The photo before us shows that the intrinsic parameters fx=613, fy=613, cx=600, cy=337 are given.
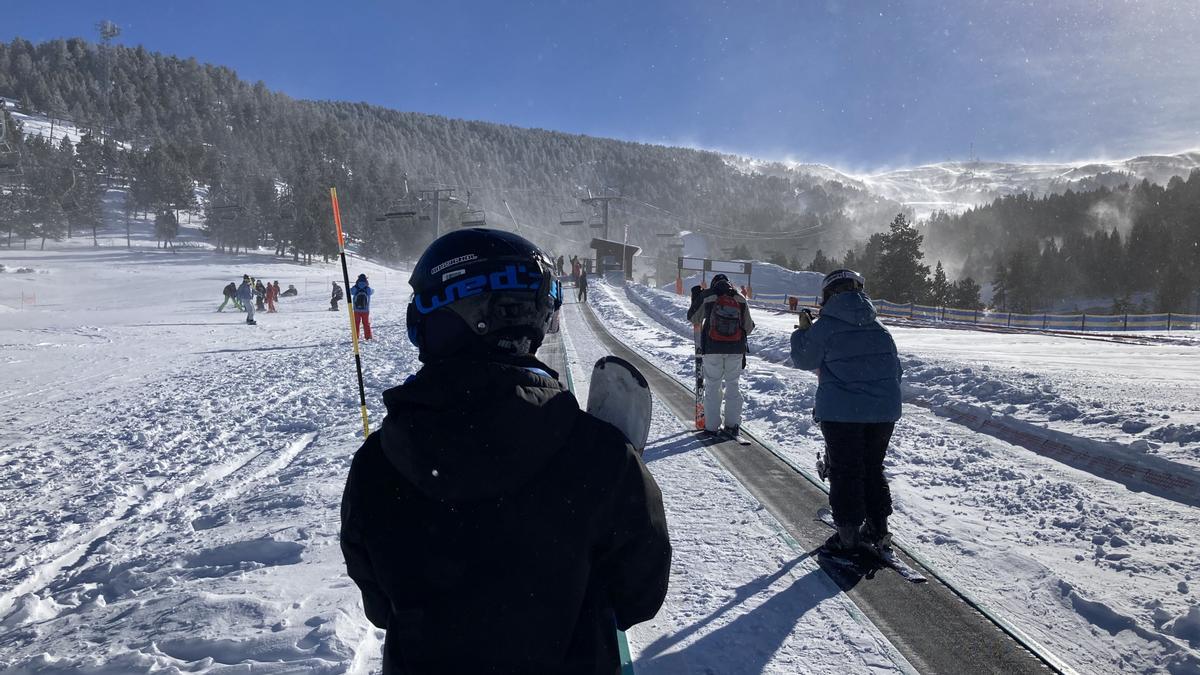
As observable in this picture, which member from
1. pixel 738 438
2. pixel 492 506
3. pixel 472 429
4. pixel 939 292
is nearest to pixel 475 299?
pixel 472 429

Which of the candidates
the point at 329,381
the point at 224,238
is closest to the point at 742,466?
the point at 329,381

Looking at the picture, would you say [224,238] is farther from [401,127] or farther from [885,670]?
[401,127]

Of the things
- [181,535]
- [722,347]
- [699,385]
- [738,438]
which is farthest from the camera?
[699,385]

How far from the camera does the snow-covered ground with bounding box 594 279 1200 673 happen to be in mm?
3652

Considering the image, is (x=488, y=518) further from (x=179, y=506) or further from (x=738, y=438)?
(x=738, y=438)

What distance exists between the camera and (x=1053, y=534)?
4.98m

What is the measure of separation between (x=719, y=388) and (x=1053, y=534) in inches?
151

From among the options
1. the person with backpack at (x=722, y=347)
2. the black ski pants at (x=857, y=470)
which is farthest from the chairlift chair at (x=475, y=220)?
the black ski pants at (x=857, y=470)

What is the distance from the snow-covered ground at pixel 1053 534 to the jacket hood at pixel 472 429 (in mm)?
3768

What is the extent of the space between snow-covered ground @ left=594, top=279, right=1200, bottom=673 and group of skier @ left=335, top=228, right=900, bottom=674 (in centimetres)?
350

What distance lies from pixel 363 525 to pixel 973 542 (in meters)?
5.08

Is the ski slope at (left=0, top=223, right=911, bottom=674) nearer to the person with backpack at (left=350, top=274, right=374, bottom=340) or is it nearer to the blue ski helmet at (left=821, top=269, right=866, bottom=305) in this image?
the blue ski helmet at (left=821, top=269, right=866, bottom=305)

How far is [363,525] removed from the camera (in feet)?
4.40

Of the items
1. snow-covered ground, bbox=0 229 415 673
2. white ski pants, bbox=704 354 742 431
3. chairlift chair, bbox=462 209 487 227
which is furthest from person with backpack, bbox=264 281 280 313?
white ski pants, bbox=704 354 742 431
